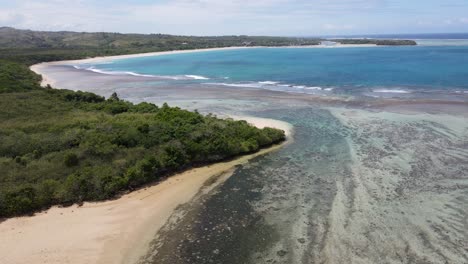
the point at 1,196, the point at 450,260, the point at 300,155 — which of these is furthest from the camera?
the point at 300,155

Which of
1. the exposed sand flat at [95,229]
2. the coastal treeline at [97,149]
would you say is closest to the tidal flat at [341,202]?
the exposed sand flat at [95,229]

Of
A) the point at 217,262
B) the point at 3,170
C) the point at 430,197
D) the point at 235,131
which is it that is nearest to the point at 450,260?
the point at 430,197

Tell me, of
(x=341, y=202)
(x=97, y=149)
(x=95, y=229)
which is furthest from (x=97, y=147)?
(x=341, y=202)

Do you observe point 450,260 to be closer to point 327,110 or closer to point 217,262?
point 217,262

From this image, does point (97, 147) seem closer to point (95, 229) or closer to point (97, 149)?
point (97, 149)

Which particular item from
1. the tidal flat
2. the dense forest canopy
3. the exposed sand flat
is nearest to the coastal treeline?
the dense forest canopy

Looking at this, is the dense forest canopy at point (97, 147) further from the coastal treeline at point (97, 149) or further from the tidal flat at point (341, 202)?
the tidal flat at point (341, 202)
